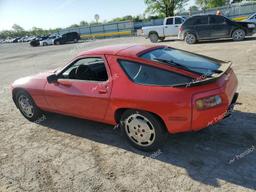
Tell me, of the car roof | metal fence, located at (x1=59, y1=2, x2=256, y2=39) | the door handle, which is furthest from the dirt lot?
metal fence, located at (x1=59, y1=2, x2=256, y2=39)

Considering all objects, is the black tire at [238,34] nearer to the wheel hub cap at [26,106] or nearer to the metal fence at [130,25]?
the wheel hub cap at [26,106]

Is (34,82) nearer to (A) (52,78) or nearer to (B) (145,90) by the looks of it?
(A) (52,78)

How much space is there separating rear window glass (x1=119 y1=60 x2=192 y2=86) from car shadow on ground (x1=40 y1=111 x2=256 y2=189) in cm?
103

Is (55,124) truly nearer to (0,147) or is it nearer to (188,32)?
(0,147)

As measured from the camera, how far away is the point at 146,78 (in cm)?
377

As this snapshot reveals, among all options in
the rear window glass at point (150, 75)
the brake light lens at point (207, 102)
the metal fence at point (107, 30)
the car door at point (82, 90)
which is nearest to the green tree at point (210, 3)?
the metal fence at point (107, 30)

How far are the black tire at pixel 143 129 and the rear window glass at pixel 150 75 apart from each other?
0.45 metres

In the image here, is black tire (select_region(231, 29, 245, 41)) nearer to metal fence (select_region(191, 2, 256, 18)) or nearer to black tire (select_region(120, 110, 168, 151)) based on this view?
black tire (select_region(120, 110, 168, 151))

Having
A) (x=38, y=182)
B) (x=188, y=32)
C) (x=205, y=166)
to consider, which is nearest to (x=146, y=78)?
(x=205, y=166)

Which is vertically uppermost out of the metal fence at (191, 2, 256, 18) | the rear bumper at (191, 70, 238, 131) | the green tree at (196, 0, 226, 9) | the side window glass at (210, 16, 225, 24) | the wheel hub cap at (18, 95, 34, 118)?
the green tree at (196, 0, 226, 9)

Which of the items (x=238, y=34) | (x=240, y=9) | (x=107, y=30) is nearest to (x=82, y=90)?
(x=238, y=34)

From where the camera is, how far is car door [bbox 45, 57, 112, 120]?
13.7 feet

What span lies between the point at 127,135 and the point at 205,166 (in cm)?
121

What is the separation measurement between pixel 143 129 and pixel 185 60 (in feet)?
4.12
